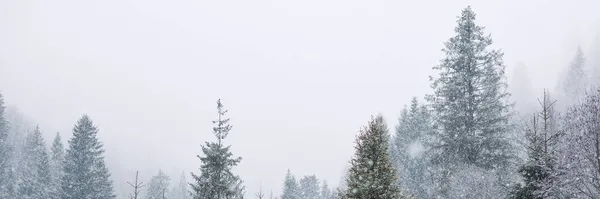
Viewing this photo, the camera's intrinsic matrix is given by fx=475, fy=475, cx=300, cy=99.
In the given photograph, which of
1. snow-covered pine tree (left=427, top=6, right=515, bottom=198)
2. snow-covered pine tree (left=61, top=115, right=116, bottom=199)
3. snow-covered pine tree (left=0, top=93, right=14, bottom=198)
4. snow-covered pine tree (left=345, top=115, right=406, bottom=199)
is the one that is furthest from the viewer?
snow-covered pine tree (left=0, top=93, right=14, bottom=198)

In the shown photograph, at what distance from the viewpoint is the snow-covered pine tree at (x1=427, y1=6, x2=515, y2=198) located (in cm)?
2345

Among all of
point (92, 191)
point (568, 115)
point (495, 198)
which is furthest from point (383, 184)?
point (92, 191)

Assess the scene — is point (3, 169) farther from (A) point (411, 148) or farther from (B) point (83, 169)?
(A) point (411, 148)

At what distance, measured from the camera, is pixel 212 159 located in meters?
27.7

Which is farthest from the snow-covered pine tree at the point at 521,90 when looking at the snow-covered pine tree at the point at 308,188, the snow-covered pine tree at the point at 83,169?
the snow-covered pine tree at the point at 83,169

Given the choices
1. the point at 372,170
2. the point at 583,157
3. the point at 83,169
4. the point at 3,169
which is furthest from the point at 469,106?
the point at 3,169

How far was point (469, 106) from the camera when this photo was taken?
23922 mm

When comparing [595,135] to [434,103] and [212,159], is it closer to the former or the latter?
[434,103]

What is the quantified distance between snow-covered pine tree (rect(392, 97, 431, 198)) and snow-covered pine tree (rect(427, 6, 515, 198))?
56.6 ft

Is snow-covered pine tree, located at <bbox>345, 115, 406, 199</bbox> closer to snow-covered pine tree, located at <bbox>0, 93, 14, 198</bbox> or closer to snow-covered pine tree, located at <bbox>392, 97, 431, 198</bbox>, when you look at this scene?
snow-covered pine tree, located at <bbox>392, 97, 431, 198</bbox>

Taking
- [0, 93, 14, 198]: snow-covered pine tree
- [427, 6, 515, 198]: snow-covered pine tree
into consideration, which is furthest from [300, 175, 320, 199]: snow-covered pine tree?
[427, 6, 515, 198]: snow-covered pine tree

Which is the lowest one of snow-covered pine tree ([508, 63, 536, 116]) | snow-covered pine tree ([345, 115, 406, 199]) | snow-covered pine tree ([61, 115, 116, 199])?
snow-covered pine tree ([345, 115, 406, 199])

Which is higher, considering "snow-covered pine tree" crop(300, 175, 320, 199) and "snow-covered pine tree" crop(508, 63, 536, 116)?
"snow-covered pine tree" crop(508, 63, 536, 116)

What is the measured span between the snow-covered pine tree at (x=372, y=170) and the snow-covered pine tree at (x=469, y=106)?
9.92 meters
